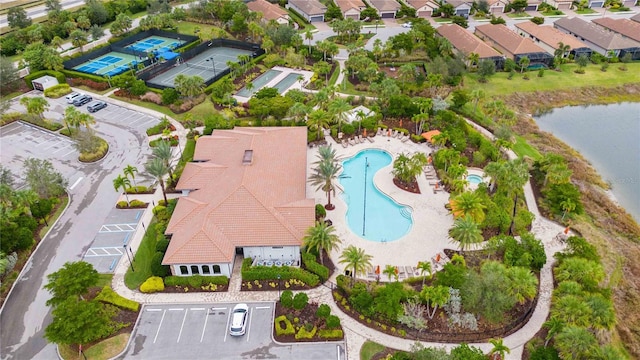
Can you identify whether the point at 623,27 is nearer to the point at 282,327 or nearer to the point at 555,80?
the point at 555,80

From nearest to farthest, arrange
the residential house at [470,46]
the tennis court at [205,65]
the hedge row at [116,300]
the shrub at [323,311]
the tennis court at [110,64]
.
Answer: the shrub at [323,311] < the hedge row at [116,300] < the tennis court at [205,65] < the tennis court at [110,64] < the residential house at [470,46]

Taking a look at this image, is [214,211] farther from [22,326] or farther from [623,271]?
[623,271]

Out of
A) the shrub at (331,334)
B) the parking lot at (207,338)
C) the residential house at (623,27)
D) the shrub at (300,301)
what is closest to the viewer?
the parking lot at (207,338)

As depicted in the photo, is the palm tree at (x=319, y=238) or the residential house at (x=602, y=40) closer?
the palm tree at (x=319, y=238)

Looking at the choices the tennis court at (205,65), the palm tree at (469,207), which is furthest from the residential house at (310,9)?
the palm tree at (469,207)

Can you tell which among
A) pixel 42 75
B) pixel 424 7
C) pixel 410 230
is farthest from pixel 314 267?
pixel 424 7

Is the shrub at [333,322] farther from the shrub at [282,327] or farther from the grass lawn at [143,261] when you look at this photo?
the grass lawn at [143,261]

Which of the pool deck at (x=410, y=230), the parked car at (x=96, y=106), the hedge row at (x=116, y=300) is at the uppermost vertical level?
the parked car at (x=96, y=106)

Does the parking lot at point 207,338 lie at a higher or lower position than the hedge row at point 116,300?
lower
